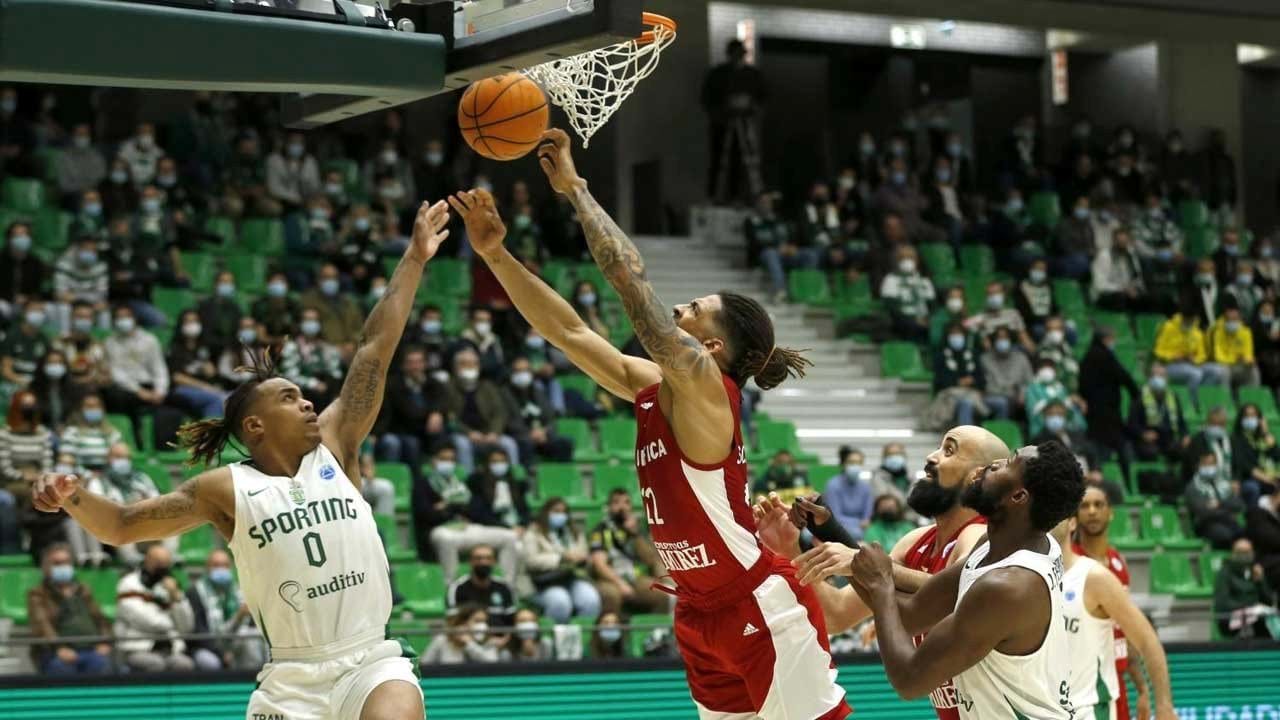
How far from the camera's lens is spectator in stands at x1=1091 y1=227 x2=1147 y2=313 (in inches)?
773

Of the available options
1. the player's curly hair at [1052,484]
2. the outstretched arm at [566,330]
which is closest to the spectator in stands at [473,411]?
the outstretched arm at [566,330]

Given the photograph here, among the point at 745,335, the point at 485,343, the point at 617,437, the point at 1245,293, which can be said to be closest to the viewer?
the point at 745,335

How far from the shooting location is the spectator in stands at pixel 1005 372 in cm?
1703

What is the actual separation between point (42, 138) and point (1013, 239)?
10544 millimetres

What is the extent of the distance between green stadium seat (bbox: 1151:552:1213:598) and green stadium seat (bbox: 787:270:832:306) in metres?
4.70

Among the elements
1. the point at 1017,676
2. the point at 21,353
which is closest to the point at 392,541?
the point at 21,353

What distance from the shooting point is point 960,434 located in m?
6.05

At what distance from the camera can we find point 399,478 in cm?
1371

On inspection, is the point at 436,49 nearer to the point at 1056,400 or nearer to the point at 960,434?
the point at 960,434

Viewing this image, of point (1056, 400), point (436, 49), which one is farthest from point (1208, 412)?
point (436, 49)

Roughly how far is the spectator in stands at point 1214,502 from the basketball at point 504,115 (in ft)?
37.2

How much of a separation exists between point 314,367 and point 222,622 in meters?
2.89

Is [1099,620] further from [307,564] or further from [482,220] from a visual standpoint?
[307,564]

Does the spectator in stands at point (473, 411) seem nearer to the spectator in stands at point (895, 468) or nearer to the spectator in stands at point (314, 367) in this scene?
the spectator in stands at point (314, 367)
